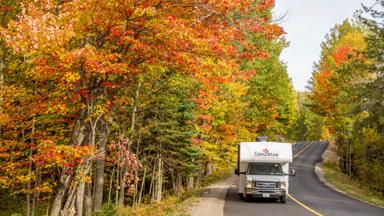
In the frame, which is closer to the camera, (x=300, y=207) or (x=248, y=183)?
(x=300, y=207)

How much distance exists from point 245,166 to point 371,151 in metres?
25.2

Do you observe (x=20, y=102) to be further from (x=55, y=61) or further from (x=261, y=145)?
(x=261, y=145)

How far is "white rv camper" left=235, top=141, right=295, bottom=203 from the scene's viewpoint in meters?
21.1

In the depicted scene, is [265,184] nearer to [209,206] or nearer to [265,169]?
[265,169]

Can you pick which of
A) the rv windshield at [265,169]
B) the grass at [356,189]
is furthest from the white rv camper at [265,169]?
the grass at [356,189]

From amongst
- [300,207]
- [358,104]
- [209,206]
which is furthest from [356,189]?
[209,206]

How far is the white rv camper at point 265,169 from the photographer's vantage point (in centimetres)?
2111

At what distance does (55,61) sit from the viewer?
11.0 meters

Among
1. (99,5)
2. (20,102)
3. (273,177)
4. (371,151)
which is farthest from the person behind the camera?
(371,151)

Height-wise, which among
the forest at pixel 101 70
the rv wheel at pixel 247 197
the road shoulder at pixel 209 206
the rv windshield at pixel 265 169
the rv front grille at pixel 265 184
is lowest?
the road shoulder at pixel 209 206

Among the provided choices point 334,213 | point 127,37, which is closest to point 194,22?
point 127,37

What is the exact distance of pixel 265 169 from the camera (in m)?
21.9

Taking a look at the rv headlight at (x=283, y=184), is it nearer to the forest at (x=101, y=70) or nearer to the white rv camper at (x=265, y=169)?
the white rv camper at (x=265, y=169)

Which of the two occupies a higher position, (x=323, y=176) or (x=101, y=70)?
(x=101, y=70)
